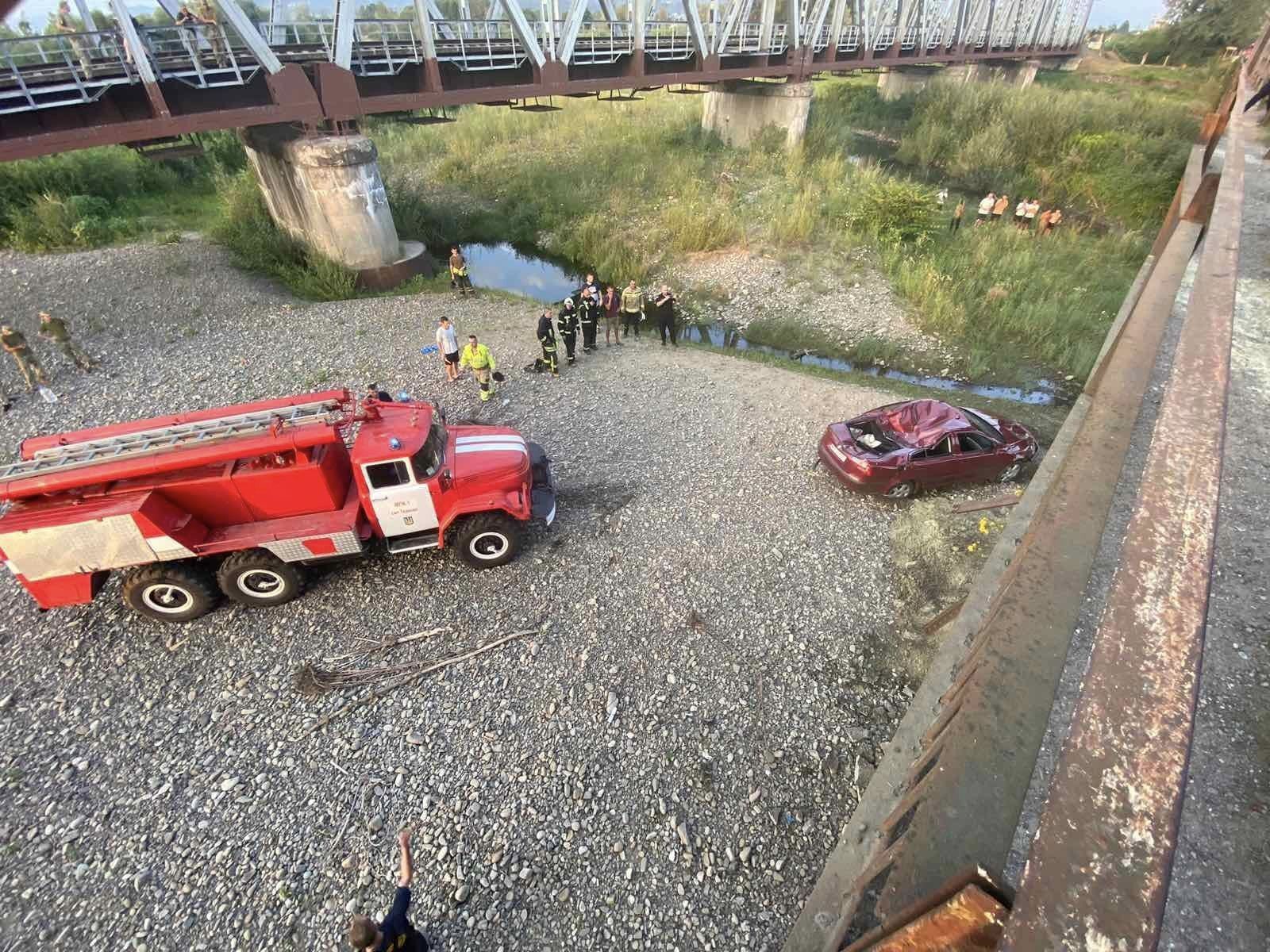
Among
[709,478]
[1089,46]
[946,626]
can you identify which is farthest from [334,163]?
[1089,46]

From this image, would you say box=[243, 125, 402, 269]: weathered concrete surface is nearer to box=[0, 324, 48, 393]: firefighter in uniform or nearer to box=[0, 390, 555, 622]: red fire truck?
box=[0, 324, 48, 393]: firefighter in uniform

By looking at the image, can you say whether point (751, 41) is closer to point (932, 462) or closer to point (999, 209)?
point (999, 209)

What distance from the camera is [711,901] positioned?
16.0ft

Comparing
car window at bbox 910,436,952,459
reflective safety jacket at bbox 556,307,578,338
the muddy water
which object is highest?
reflective safety jacket at bbox 556,307,578,338

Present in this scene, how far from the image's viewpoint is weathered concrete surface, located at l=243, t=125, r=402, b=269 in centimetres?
1480

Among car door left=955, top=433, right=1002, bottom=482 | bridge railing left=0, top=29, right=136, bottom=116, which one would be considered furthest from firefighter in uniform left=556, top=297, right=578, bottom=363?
bridge railing left=0, top=29, right=136, bottom=116

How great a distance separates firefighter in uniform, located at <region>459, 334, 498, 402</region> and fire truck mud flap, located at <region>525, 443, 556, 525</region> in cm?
308

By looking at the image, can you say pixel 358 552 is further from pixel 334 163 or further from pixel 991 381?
pixel 991 381

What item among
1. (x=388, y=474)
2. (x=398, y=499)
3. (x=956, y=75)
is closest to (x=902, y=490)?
(x=398, y=499)

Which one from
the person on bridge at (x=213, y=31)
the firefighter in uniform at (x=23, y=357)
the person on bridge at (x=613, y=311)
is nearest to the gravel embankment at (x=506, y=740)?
the firefighter in uniform at (x=23, y=357)

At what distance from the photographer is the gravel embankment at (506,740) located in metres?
4.83

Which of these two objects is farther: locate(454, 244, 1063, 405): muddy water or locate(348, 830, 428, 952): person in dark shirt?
locate(454, 244, 1063, 405): muddy water

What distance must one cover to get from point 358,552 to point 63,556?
284cm

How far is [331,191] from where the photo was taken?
596 inches
